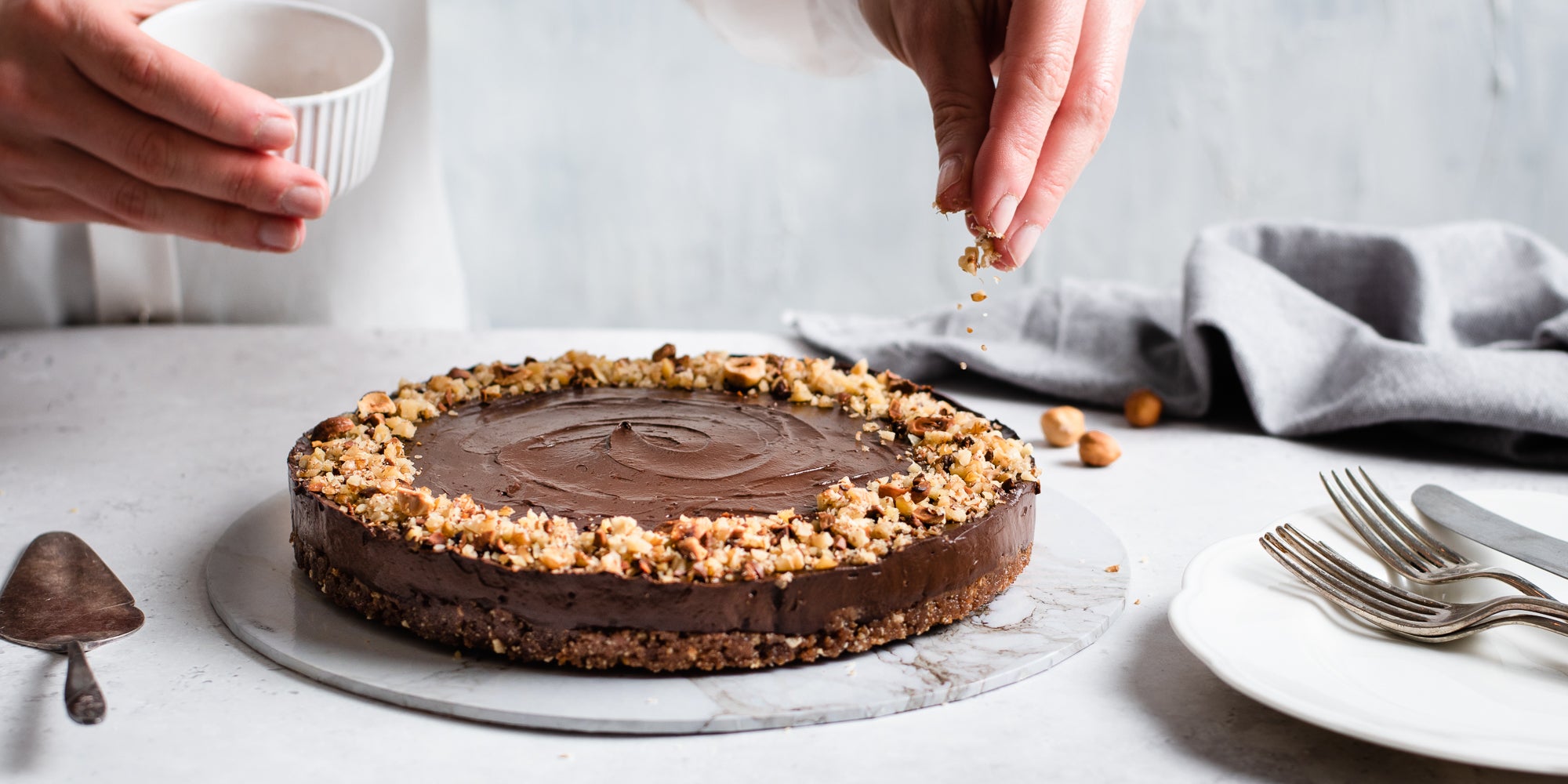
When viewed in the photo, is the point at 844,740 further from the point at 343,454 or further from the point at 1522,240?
the point at 1522,240

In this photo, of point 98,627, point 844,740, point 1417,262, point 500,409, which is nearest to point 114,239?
point 500,409

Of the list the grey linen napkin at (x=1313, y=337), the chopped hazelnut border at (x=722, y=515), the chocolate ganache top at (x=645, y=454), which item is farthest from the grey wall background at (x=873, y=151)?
the chocolate ganache top at (x=645, y=454)

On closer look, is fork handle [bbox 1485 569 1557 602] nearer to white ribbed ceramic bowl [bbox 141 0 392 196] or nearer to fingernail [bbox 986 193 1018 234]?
fingernail [bbox 986 193 1018 234]

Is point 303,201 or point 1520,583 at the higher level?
point 303,201

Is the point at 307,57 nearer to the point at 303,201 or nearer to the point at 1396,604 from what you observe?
the point at 303,201

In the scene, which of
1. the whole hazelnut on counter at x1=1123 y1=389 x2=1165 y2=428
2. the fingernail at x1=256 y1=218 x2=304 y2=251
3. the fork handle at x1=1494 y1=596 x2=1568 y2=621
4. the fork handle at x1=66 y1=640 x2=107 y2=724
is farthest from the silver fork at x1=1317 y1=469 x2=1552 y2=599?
the fingernail at x1=256 y1=218 x2=304 y2=251

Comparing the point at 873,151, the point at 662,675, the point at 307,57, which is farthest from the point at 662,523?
the point at 873,151
